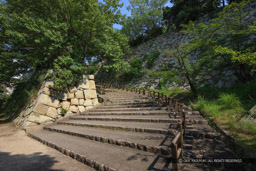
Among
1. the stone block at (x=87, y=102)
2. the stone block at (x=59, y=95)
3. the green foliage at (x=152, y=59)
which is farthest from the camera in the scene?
the green foliage at (x=152, y=59)

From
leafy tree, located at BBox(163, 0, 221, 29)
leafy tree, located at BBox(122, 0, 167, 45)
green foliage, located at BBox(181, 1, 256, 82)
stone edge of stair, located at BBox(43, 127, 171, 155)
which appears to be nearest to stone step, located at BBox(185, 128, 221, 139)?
stone edge of stair, located at BBox(43, 127, 171, 155)

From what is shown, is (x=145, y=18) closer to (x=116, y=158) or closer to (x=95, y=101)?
(x=95, y=101)

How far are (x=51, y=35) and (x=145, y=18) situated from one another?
18374 millimetres

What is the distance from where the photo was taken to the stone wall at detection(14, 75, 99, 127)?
736cm

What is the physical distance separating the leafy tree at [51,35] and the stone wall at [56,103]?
751 mm

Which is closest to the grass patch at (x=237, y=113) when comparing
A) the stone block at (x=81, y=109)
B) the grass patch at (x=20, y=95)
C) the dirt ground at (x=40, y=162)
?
the dirt ground at (x=40, y=162)

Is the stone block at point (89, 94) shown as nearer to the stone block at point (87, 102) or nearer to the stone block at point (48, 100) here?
the stone block at point (87, 102)

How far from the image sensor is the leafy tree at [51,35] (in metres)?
7.71

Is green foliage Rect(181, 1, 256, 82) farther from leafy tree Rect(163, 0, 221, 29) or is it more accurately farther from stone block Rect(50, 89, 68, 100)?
stone block Rect(50, 89, 68, 100)

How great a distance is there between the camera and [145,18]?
21672mm

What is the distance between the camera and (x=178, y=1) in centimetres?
1449

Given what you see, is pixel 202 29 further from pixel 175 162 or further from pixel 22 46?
pixel 22 46

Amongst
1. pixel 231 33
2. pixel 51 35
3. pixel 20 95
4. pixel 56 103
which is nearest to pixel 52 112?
pixel 56 103

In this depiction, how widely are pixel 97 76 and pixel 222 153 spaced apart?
65.6ft
